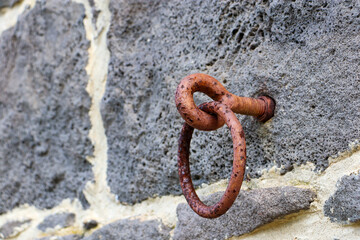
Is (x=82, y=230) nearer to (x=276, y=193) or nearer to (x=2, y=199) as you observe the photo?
(x=2, y=199)

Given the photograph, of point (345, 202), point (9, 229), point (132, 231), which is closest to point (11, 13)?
point (9, 229)

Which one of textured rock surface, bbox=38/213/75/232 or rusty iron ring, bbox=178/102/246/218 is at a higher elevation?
rusty iron ring, bbox=178/102/246/218

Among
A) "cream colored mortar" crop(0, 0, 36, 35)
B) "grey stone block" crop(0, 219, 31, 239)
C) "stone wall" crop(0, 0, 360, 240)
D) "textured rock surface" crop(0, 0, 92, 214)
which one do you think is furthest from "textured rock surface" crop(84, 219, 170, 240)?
"cream colored mortar" crop(0, 0, 36, 35)

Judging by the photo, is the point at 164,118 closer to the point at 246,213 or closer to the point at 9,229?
the point at 246,213

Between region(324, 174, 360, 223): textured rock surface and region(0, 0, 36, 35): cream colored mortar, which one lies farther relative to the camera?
region(0, 0, 36, 35): cream colored mortar

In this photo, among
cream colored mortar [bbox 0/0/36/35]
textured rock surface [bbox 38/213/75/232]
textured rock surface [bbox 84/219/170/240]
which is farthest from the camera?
cream colored mortar [bbox 0/0/36/35]

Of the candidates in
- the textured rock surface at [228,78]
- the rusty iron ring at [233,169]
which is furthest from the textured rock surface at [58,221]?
the rusty iron ring at [233,169]

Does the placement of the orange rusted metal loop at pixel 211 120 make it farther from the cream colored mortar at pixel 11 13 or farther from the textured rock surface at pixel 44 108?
the cream colored mortar at pixel 11 13

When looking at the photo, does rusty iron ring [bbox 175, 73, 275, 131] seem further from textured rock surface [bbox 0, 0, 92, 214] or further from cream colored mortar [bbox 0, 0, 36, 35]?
cream colored mortar [bbox 0, 0, 36, 35]
